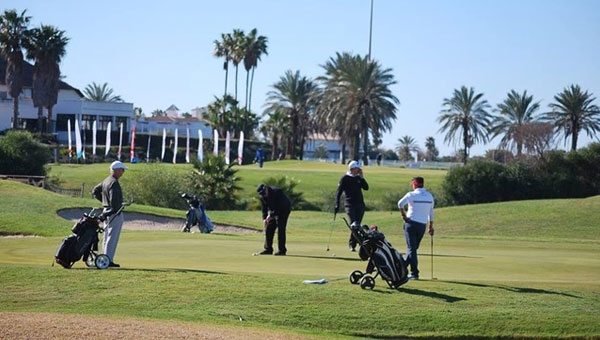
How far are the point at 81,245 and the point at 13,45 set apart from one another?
3539 inches

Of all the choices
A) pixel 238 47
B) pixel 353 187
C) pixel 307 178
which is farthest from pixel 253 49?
pixel 353 187

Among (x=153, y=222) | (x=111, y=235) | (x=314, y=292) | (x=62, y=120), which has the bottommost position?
(x=314, y=292)

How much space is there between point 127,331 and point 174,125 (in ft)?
477

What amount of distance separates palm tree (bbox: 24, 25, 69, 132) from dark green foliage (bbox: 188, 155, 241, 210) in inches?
1762

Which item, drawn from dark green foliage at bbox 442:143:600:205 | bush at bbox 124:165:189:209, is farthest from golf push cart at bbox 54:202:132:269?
dark green foliage at bbox 442:143:600:205

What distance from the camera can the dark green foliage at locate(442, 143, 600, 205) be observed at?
6669 cm

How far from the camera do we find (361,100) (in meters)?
102

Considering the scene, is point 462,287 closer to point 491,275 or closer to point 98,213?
point 491,275

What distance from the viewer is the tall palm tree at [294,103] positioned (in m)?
130

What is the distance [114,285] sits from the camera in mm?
17391

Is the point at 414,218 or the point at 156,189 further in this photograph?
the point at 156,189

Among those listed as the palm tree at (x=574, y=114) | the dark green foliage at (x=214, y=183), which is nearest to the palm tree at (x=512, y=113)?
the palm tree at (x=574, y=114)

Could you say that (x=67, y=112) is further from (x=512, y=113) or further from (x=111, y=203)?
(x=111, y=203)

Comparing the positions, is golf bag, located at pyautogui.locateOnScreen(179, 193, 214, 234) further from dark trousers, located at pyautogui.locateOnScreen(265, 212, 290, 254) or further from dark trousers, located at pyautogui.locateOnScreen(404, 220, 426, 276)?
dark trousers, located at pyautogui.locateOnScreen(404, 220, 426, 276)
